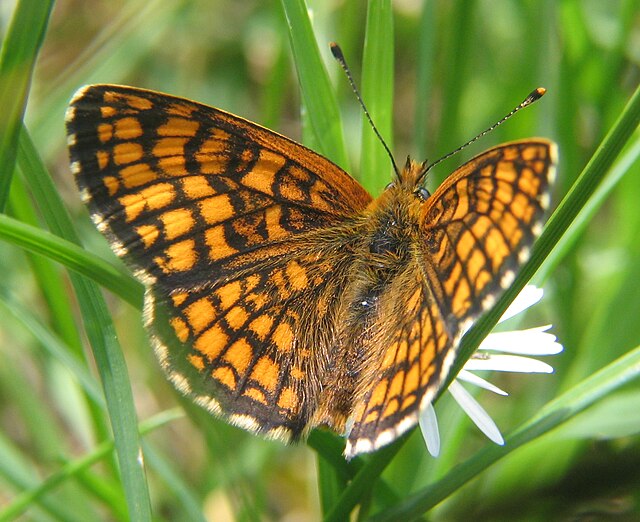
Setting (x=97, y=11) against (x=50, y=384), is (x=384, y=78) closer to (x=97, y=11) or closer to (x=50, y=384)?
(x=50, y=384)

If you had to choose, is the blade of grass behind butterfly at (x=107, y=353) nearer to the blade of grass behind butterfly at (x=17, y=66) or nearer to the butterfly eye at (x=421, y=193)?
the blade of grass behind butterfly at (x=17, y=66)

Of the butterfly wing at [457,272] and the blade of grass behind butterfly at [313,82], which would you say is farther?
the blade of grass behind butterfly at [313,82]

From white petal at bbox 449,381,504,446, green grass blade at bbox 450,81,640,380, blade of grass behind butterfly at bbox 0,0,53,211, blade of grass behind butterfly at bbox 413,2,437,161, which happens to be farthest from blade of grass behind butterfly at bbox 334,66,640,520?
blade of grass behind butterfly at bbox 413,2,437,161

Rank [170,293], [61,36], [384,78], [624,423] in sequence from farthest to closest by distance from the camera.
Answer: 1. [61,36]
2. [624,423]
3. [384,78]
4. [170,293]

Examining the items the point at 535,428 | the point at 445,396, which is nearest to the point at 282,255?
the point at 445,396

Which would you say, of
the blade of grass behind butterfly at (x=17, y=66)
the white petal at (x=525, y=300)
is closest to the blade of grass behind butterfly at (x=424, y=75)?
the white petal at (x=525, y=300)

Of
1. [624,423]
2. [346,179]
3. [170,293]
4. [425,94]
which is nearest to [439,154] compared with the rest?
[425,94]
